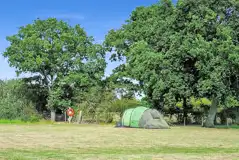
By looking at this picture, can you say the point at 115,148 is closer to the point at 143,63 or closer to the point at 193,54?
the point at 193,54

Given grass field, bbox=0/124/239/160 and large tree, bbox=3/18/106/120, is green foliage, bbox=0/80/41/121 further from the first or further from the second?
grass field, bbox=0/124/239/160

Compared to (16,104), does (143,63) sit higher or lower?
higher

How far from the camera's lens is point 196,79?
34750 millimetres

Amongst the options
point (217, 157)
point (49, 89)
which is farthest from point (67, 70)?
point (217, 157)

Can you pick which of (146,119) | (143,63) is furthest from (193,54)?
(146,119)

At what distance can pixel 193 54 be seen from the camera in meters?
32.0

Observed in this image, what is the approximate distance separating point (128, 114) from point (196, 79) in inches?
266

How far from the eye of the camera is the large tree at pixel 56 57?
46875 millimetres

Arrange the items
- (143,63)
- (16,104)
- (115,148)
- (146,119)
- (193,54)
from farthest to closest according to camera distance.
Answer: (16,104), (143,63), (146,119), (193,54), (115,148)

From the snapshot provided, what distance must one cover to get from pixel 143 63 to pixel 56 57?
15.3 m

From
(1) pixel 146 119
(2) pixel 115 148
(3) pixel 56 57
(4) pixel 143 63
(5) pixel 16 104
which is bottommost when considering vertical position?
(2) pixel 115 148

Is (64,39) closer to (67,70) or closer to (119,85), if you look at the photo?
(67,70)

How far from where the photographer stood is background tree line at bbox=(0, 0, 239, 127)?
32.9 metres

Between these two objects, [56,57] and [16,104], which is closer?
[16,104]
